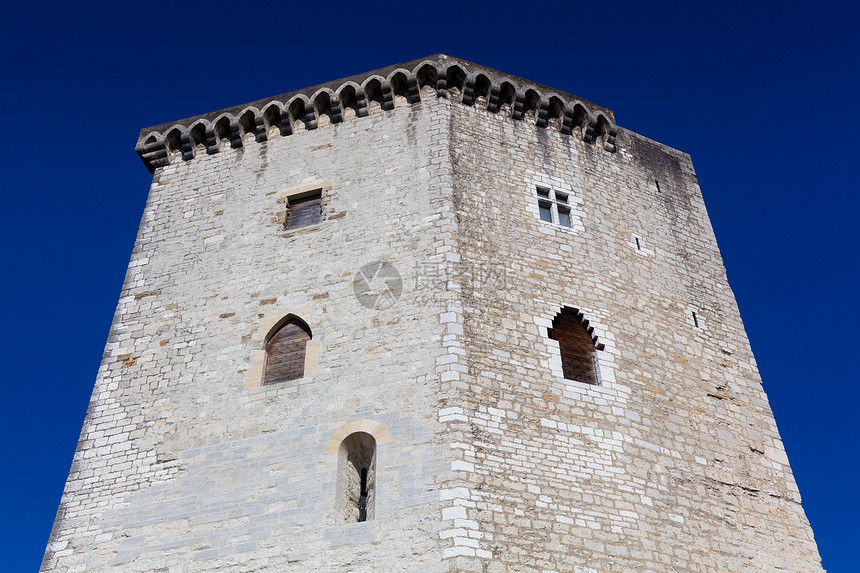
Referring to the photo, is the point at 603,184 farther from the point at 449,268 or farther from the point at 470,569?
the point at 470,569

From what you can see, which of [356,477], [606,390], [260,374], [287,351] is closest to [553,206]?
[606,390]

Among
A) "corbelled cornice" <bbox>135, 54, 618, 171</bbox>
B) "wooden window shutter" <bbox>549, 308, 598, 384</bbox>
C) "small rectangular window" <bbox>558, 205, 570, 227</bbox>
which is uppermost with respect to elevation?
"corbelled cornice" <bbox>135, 54, 618, 171</bbox>

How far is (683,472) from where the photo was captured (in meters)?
10.6

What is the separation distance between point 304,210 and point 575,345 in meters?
4.30

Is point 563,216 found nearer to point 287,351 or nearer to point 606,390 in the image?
point 606,390

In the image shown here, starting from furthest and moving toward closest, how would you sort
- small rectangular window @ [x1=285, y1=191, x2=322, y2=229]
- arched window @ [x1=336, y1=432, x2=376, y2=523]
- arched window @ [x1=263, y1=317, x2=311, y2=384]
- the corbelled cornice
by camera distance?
the corbelled cornice → small rectangular window @ [x1=285, y1=191, x2=322, y2=229] → arched window @ [x1=263, y1=317, x2=311, y2=384] → arched window @ [x1=336, y1=432, x2=376, y2=523]

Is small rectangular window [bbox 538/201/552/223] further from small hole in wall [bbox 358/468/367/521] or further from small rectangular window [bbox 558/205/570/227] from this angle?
small hole in wall [bbox 358/468/367/521]

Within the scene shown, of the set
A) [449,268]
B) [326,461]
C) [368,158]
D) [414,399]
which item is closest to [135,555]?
[326,461]

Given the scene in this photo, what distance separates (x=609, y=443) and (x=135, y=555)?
18.2 feet

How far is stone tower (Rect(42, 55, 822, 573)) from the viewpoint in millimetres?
9547

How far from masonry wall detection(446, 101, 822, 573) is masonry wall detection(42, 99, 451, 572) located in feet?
1.79

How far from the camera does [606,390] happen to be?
10.9 metres

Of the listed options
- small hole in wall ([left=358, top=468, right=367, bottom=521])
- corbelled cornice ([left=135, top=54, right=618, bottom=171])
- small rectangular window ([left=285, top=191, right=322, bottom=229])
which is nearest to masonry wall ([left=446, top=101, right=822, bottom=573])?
corbelled cornice ([left=135, top=54, right=618, bottom=171])

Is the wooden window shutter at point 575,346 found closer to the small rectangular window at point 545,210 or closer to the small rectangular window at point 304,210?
the small rectangular window at point 545,210
